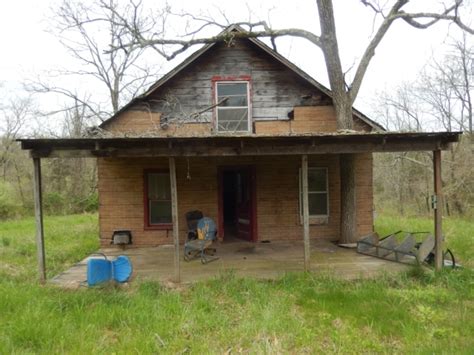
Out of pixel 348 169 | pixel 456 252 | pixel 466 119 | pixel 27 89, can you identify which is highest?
pixel 27 89

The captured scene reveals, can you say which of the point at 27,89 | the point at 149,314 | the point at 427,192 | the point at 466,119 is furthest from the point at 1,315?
the point at 466,119

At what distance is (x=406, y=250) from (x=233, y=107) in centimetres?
583

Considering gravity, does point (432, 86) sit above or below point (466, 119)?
above

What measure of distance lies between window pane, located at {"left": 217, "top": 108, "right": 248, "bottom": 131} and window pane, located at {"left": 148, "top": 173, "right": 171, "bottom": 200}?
2225 millimetres

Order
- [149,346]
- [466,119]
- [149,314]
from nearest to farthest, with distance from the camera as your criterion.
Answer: [149,346], [149,314], [466,119]

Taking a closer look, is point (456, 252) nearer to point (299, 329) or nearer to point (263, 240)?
point (263, 240)

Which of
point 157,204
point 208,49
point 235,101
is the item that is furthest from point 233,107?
point 157,204

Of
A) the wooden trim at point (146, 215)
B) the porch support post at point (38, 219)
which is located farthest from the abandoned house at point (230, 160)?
the porch support post at point (38, 219)

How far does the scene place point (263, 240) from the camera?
1006 centimetres

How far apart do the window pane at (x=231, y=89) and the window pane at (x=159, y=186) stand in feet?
9.51

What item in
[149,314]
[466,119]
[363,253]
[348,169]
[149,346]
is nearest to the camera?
[149,346]

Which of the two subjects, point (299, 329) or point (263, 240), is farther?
point (263, 240)

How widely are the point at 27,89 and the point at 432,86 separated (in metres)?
27.0

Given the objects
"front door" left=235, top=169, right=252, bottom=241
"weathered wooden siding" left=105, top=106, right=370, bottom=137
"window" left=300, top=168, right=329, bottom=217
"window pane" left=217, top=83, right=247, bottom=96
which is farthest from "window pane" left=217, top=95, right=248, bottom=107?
"window" left=300, top=168, right=329, bottom=217
